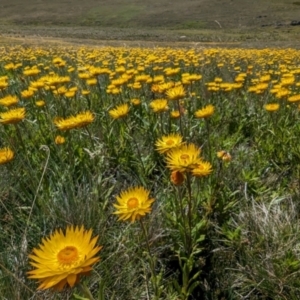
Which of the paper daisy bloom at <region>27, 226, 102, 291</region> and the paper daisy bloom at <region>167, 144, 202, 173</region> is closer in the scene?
the paper daisy bloom at <region>27, 226, 102, 291</region>

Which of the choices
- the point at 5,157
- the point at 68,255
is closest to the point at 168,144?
the point at 5,157

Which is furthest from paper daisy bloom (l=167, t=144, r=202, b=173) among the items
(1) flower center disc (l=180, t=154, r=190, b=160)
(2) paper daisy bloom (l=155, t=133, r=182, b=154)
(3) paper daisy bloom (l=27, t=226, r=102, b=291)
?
(3) paper daisy bloom (l=27, t=226, r=102, b=291)

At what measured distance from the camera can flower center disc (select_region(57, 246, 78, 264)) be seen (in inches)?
42.4

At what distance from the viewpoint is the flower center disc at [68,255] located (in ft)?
3.53

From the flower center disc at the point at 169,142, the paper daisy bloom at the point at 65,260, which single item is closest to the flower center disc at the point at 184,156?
the flower center disc at the point at 169,142

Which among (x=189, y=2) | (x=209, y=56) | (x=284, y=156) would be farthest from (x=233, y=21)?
(x=284, y=156)

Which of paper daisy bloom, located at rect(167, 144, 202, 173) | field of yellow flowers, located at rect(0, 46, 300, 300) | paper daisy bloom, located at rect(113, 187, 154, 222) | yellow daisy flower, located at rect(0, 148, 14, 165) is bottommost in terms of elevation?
field of yellow flowers, located at rect(0, 46, 300, 300)

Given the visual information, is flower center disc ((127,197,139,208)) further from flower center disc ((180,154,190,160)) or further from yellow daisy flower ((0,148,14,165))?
yellow daisy flower ((0,148,14,165))

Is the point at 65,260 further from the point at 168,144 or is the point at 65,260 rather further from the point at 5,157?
the point at 5,157

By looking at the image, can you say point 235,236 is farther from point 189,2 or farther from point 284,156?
point 189,2

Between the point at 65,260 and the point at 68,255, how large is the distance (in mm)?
22

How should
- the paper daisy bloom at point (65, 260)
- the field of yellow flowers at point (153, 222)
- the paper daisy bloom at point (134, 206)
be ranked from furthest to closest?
the field of yellow flowers at point (153, 222) → the paper daisy bloom at point (134, 206) → the paper daisy bloom at point (65, 260)

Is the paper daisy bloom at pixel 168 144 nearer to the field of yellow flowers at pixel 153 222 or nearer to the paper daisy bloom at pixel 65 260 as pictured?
the field of yellow flowers at pixel 153 222

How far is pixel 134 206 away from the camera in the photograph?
1470 mm
